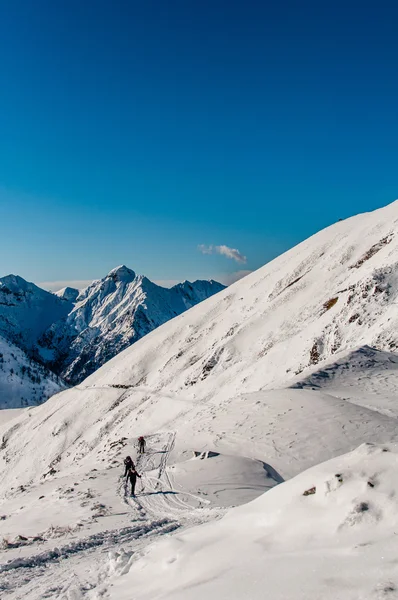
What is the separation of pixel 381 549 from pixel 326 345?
151 feet

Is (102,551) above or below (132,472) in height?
above

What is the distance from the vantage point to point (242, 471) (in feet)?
68.5

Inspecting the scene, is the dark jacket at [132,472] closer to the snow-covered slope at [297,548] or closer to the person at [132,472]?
the person at [132,472]

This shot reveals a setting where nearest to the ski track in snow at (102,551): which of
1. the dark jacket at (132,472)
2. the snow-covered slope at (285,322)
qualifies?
the dark jacket at (132,472)

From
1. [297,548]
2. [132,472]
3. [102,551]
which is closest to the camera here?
[297,548]

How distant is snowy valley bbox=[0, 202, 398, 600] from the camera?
266 inches

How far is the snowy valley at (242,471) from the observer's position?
266 inches

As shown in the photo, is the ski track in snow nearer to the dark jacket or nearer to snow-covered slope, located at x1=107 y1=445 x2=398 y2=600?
snow-covered slope, located at x1=107 y1=445 x2=398 y2=600

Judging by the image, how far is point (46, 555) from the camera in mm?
11016

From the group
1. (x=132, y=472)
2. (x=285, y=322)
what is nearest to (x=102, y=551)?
(x=132, y=472)

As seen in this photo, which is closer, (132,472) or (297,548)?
(297,548)

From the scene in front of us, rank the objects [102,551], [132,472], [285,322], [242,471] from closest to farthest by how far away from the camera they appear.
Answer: [102,551]
[132,472]
[242,471]
[285,322]

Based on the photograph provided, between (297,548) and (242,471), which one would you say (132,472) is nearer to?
(242,471)

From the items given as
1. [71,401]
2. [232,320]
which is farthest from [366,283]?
[71,401]
